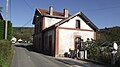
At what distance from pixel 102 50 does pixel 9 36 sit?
Answer: 11007 mm

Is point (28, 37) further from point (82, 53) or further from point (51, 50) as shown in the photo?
point (82, 53)

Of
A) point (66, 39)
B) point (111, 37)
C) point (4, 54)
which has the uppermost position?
point (111, 37)

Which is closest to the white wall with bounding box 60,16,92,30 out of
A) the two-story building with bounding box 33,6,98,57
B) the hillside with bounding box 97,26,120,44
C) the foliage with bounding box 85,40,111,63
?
the two-story building with bounding box 33,6,98,57

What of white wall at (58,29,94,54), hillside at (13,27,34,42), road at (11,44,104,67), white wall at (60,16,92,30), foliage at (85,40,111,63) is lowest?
road at (11,44,104,67)

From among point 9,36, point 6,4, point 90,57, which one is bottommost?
point 90,57

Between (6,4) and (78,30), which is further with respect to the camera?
(78,30)

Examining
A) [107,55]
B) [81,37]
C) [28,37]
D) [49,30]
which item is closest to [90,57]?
[107,55]

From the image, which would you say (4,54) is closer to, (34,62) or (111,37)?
(34,62)

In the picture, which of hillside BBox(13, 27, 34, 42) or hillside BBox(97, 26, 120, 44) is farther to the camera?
hillside BBox(13, 27, 34, 42)

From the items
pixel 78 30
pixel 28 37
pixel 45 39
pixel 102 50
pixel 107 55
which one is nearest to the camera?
pixel 107 55

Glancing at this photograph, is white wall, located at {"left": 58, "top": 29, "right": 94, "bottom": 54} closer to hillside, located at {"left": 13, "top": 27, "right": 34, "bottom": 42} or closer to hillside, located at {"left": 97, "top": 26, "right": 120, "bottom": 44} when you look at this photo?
hillside, located at {"left": 97, "top": 26, "right": 120, "bottom": 44}

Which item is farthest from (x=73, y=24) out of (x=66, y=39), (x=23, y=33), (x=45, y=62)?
(x=23, y=33)

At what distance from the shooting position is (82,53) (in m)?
26.6

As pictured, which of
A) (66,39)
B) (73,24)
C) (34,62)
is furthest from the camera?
(73,24)
